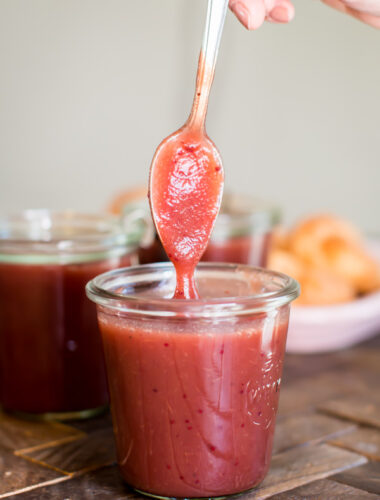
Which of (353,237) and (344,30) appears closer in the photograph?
(353,237)

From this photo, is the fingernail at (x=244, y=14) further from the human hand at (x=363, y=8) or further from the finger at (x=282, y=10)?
the human hand at (x=363, y=8)

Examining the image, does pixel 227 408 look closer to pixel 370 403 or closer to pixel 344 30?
pixel 370 403

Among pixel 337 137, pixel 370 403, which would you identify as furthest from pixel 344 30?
pixel 370 403

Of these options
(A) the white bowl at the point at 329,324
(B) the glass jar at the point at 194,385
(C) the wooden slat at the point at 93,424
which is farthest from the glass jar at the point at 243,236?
(B) the glass jar at the point at 194,385

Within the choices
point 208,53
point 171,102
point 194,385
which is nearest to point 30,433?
point 194,385

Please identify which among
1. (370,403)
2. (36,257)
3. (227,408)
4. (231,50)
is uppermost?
(231,50)

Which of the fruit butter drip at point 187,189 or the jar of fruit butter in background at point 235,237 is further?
the jar of fruit butter in background at point 235,237

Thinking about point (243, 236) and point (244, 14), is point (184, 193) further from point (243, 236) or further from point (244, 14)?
point (243, 236)
